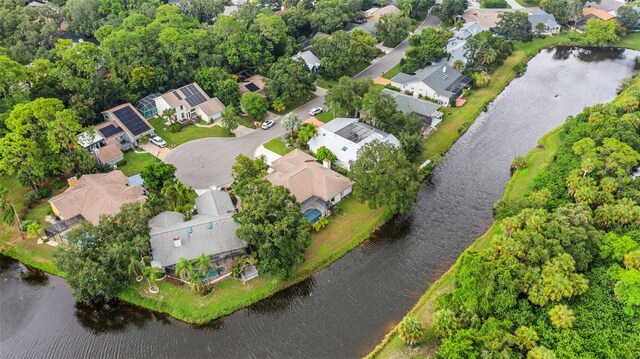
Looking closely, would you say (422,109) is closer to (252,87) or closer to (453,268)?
(252,87)

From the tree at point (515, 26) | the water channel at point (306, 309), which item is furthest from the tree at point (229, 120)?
the tree at point (515, 26)

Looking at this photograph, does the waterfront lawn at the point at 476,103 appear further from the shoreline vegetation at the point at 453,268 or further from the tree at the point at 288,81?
the tree at the point at 288,81

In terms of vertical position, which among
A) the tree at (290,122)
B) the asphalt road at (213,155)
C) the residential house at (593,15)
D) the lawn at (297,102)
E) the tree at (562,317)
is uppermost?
the tree at (562,317)

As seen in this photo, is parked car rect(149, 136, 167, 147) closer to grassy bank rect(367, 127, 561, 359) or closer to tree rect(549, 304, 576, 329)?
grassy bank rect(367, 127, 561, 359)

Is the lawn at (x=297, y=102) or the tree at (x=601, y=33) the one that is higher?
the lawn at (x=297, y=102)

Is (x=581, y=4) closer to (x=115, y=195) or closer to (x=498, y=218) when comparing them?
(x=498, y=218)

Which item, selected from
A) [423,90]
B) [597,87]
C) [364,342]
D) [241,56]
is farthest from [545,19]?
[364,342]
